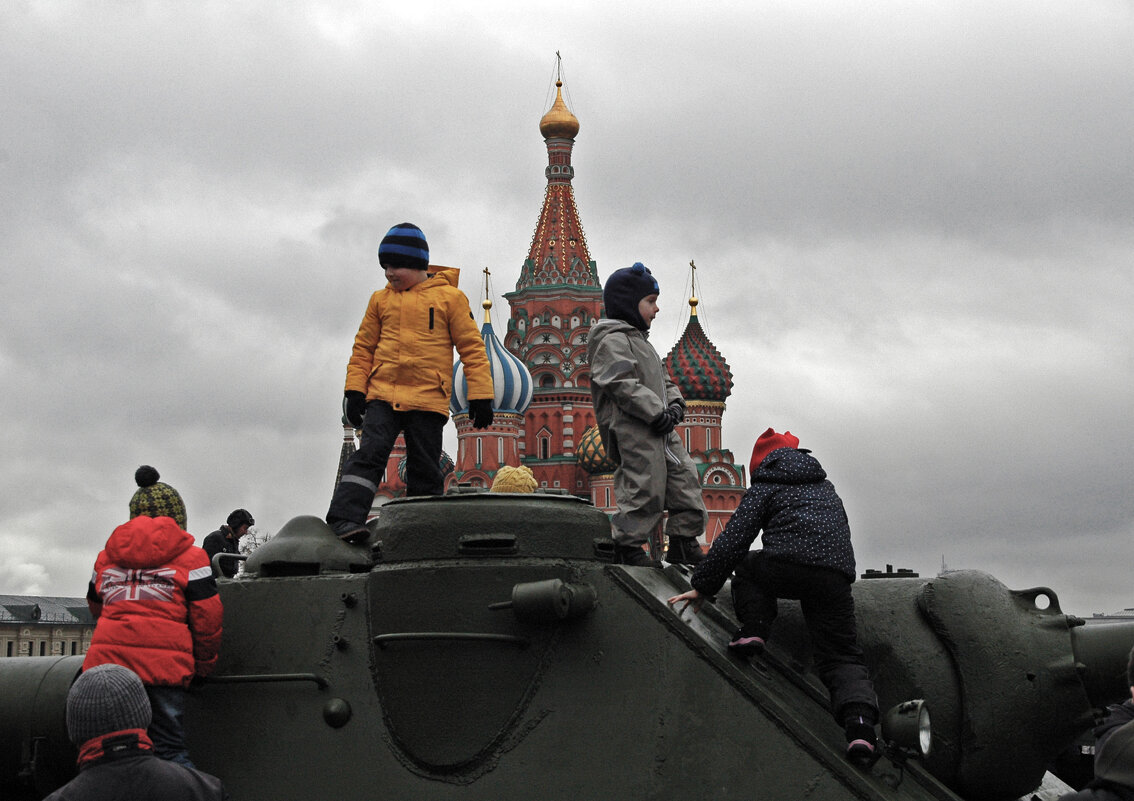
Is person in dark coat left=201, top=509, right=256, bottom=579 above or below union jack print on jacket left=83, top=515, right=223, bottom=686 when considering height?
above


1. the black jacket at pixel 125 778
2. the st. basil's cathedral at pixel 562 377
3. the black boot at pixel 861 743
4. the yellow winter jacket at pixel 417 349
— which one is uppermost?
the st. basil's cathedral at pixel 562 377

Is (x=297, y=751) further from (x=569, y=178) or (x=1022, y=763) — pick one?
(x=569, y=178)

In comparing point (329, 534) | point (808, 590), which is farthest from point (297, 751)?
point (808, 590)

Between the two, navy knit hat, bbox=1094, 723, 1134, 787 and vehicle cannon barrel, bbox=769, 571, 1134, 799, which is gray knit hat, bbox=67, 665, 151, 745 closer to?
vehicle cannon barrel, bbox=769, 571, 1134, 799

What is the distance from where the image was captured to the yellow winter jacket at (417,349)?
6.79 metres

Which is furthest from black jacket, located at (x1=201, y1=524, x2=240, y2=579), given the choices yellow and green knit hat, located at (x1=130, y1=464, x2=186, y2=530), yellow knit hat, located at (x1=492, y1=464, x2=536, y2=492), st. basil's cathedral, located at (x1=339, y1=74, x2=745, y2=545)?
st. basil's cathedral, located at (x1=339, y1=74, x2=745, y2=545)

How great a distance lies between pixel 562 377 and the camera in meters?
60.4

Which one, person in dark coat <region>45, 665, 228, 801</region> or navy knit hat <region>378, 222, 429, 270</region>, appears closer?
person in dark coat <region>45, 665, 228, 801</region>

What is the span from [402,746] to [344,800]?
26 centimetres

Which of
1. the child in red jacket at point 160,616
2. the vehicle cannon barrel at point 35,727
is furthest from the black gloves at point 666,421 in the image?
the vehicle cannon barrel at point 35,727

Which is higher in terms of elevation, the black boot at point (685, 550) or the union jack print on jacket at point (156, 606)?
the black boot at point (685, 550)

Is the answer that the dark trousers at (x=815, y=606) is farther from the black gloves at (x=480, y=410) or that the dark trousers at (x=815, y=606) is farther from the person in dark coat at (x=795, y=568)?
the black gloves at (x=480, y=410)

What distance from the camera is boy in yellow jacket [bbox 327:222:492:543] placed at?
6758 millimetres

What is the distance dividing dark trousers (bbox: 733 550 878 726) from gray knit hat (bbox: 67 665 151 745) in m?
2.03
